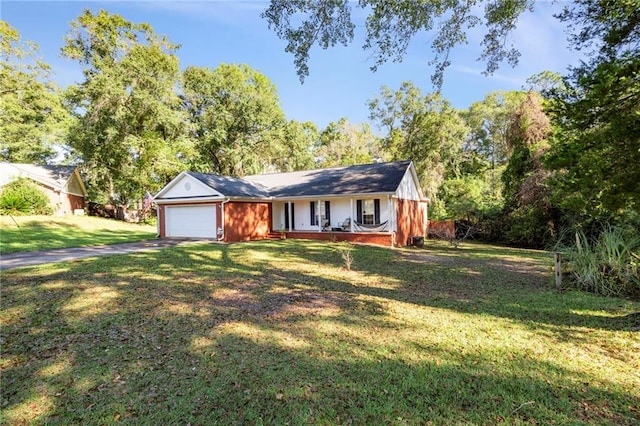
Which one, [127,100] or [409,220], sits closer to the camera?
[409,220]

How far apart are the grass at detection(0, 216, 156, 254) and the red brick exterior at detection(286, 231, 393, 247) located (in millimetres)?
9142

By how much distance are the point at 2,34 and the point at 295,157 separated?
25.2m

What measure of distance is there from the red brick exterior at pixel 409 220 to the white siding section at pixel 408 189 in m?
0.29

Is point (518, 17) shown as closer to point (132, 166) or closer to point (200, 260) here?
point (200, 260)

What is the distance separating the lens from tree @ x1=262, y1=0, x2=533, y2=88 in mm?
6949

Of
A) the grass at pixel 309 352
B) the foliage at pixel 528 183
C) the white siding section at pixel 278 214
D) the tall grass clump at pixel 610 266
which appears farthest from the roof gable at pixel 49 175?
the foliage at pixel 528 183

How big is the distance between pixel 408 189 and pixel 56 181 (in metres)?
28.9

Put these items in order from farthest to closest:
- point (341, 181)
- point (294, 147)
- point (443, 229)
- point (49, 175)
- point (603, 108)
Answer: point (294, 147)
point (49, 175)
point (443, 229)
point (341, 181)
point (603, 108)

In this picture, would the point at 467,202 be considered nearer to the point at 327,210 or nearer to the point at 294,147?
the point at 327,210

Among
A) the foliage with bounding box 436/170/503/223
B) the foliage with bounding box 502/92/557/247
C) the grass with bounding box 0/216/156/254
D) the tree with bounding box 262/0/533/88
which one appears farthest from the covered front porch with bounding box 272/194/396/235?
the tree with bounding box 262/0/533/88

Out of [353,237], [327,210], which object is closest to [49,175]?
[327,210]

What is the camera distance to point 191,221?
18.7m

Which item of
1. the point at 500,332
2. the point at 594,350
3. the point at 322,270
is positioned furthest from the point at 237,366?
the point at 322,270

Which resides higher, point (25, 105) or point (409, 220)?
point (25, 105)
